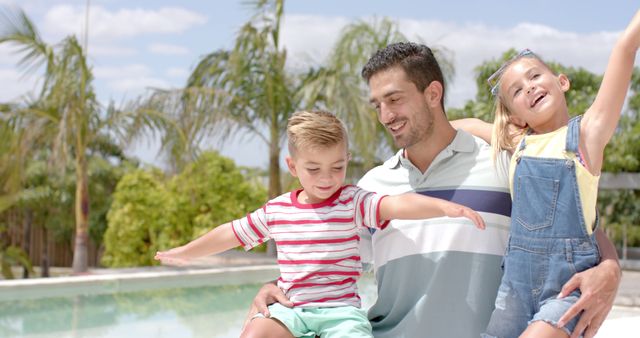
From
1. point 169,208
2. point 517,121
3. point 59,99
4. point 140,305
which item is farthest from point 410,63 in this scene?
point 169,208

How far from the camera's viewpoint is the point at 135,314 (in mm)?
9039

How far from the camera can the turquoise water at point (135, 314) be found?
8.08 m

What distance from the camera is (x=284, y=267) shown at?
8.11ft

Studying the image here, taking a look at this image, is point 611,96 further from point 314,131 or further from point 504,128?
point 314,131

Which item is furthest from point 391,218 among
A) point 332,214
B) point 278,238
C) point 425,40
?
point 425,40

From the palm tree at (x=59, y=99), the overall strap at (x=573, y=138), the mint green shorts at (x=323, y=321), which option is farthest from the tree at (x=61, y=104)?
the overall strap at (x=573, y=138)

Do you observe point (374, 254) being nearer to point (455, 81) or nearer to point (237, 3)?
point (237, 3)

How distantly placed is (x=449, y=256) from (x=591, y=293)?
511 mm

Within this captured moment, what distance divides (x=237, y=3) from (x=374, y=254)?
10394 millimetres

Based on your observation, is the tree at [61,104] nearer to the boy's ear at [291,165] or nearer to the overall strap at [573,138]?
the boy's ear at [291,165]

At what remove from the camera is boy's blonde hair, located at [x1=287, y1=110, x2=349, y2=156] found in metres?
2.34

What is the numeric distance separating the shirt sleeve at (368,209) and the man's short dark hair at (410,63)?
0.42 metres

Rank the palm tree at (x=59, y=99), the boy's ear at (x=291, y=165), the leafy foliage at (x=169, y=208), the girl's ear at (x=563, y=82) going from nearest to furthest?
the girl's ear at (x=563, y=82)
the boy's ear at (x=291, y=165)
the palm tree at (x=59, y=99)
the leafy foliage at (x=169, y=208)

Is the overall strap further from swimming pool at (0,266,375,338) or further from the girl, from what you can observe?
swimming pool at (0,266,375,338)
